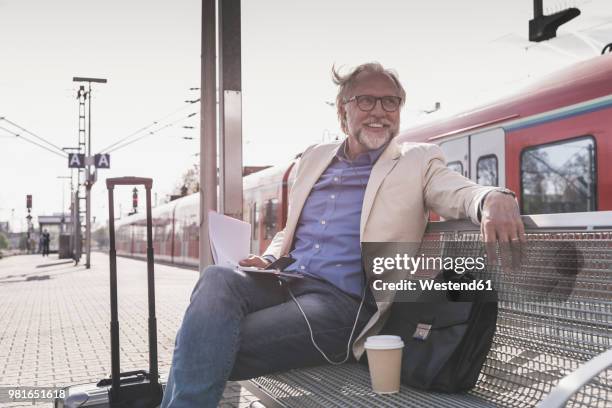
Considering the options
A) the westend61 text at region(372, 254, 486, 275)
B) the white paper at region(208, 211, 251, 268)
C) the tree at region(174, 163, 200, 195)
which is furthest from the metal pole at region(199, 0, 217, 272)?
the tree at region(174, 163, 200, 195)

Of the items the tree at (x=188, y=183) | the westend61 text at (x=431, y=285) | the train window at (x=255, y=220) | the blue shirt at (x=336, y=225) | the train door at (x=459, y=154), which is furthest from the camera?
the tree at (x=188, y=183)

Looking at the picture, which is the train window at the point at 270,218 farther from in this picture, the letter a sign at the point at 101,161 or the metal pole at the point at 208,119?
the metal pole at the point at 208,119

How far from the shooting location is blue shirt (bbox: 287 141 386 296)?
119 inches

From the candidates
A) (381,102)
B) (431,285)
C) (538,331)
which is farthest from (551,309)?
(381,102)

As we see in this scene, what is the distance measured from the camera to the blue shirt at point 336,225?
3.02m

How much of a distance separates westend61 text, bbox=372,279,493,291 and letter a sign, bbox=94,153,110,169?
72.3 feet

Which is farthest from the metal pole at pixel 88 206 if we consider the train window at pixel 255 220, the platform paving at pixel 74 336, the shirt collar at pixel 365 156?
the shirt collar at pixel 365 156

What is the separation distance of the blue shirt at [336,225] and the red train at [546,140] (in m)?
3.82

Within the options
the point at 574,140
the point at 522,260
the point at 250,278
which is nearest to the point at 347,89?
the point at 250,278

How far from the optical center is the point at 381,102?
3.31 meters

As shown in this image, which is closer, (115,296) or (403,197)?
(403,197)

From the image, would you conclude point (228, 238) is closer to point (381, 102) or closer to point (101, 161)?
point (381, 102)

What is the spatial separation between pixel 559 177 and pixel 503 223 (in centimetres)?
498

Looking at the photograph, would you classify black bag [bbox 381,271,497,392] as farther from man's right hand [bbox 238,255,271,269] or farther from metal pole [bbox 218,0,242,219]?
metal pole [bbox 218,0,242,219]
